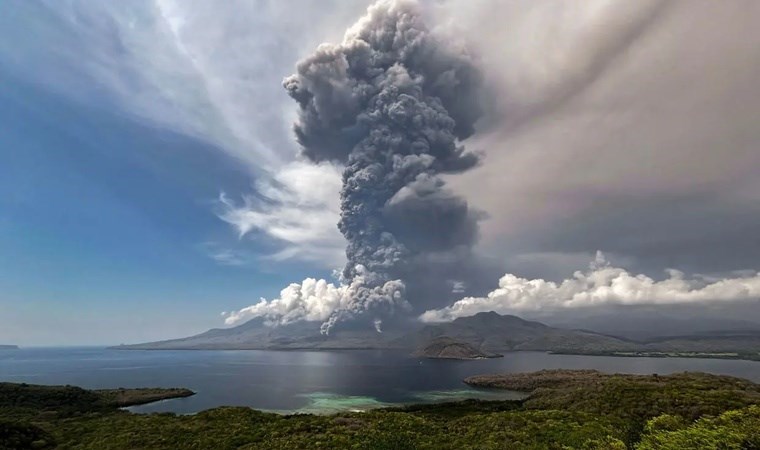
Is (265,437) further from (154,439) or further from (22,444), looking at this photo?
(22,444)

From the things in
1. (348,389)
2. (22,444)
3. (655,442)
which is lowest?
(348,389)

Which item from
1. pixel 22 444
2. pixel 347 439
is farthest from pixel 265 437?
pixel 22 444

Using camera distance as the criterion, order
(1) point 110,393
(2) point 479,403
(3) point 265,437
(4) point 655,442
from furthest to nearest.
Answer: (1) point 110,393, (2) point 479,403, (3) point 265,437, (4) point 655,442

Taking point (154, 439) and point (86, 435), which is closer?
point (154, 439)

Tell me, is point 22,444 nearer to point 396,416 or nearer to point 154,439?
point 154,439

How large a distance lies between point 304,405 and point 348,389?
49.4 metres

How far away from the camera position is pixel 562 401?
102062mm

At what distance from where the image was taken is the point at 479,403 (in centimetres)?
13188

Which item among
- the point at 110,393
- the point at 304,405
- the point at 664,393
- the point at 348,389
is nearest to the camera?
the point at 664,393

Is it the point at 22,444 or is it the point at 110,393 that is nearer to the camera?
the point at 22,444

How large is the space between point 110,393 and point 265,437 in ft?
461

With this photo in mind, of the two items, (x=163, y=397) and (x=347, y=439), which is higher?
(x=347, y=439)

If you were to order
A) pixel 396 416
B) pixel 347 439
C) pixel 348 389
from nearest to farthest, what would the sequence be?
pixel 347 439 → pixel 396 416 → pixel 348 389

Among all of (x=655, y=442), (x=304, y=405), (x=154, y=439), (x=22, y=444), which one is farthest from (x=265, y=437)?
(x=304, y=405)
